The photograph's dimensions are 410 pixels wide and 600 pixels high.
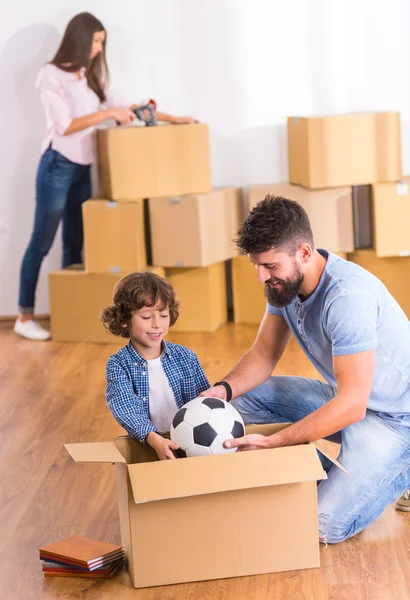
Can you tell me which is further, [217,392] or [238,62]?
[238,62]

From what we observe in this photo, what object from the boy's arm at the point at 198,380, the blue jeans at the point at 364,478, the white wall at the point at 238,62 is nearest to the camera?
the blue jeans at the point at 364,478

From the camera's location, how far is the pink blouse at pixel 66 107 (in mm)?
4328

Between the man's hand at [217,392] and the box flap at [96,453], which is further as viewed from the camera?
the man's hand at [217,392]

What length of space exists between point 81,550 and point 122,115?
2.62 metres

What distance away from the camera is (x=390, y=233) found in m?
4.33

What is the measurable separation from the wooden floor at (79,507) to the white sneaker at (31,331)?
0.33m

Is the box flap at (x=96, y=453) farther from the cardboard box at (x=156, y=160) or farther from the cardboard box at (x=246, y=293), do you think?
the cardboard box at (x=246, y=293)

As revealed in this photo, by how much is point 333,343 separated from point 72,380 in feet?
6.39

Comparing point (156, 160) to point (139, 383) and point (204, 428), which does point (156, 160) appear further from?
point (204, 428)

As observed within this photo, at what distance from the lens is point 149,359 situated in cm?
247

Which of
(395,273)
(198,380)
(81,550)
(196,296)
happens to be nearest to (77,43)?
(196,296)

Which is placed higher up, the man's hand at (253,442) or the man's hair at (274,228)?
the man's hair at (274,228)

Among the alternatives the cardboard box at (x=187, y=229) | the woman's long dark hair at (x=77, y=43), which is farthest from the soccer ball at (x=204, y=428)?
the woman's long dark hair at (x=77, y=43)

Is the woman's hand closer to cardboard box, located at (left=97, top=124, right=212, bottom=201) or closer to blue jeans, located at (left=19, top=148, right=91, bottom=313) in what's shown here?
cardboard box, located at (left=97, top=124, right=212, bottom=201)
